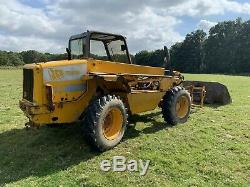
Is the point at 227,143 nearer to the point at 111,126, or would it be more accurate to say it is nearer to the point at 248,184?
the point at 248,184

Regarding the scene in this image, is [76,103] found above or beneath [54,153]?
above

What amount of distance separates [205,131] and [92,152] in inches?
134

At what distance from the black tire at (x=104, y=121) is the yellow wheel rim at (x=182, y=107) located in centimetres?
285

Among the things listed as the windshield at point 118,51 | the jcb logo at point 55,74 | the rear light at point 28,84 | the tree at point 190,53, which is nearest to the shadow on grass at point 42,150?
the rear light at point 28,84

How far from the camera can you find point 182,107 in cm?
1070

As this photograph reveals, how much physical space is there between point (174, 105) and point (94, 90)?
113 inches

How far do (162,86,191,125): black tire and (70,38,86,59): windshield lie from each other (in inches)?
111

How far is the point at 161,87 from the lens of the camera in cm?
1005

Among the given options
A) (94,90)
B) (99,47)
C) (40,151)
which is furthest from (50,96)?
(99,47)

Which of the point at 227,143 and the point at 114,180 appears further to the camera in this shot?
the point at 227,143

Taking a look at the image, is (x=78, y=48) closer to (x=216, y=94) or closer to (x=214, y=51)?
→ (x=216, y=94)

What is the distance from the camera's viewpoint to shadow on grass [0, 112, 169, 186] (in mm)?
6984

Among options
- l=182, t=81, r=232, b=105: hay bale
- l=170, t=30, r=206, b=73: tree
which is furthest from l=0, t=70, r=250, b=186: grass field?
l=170, t=30, r=206, b=73: tree

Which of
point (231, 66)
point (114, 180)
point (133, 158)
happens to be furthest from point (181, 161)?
point (231, 66)
